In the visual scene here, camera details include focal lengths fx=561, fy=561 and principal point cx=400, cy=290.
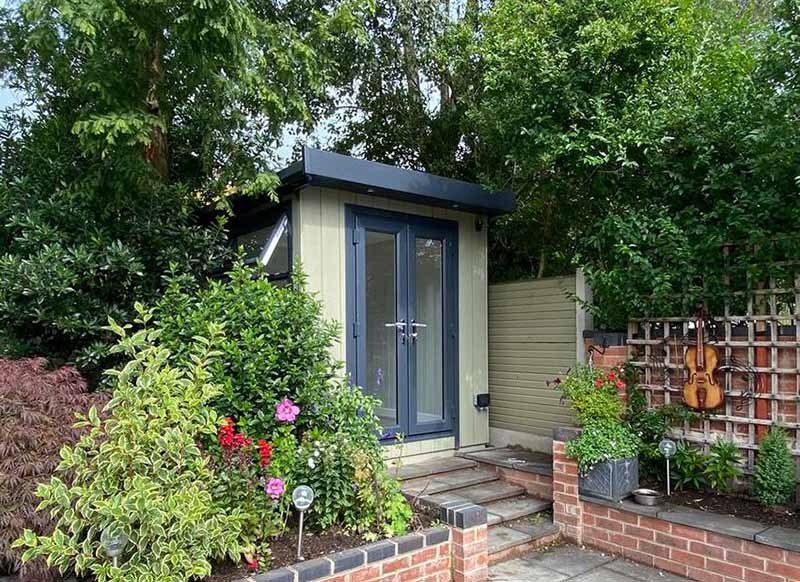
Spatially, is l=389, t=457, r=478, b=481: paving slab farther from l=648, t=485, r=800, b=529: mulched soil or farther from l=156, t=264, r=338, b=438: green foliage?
l=648, t=485, r=800, b=529: mulched soil

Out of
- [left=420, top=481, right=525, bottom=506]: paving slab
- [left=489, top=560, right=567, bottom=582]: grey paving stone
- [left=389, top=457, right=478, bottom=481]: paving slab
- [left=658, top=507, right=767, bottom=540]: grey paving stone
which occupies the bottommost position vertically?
[left=489, top=560, right=567, bottom=582]: grey paving stone

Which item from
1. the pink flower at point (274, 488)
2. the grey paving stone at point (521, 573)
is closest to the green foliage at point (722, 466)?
the grey paving stone at point (521, 573)

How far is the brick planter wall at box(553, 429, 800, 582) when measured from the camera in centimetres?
305

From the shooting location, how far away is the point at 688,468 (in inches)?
151

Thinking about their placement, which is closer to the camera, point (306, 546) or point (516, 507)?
point (306, 546)

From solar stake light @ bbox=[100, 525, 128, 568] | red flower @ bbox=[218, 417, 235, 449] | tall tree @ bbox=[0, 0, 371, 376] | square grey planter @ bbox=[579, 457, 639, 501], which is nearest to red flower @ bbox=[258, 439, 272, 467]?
red flower @ bbox=[218, 417, 235, 449]

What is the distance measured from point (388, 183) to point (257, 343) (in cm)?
185

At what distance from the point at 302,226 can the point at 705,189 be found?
293cm

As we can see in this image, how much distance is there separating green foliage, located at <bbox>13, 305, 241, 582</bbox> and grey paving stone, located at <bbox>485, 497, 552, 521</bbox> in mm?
2158

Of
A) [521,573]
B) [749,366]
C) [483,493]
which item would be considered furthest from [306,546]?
[749,366]

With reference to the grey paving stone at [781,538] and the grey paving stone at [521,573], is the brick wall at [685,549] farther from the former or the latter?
the grey paving stone at [521,573]

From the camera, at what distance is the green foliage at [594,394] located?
3940 millimetres

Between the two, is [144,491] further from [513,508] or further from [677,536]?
[677,536]

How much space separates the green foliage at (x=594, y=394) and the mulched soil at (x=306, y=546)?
136cm
